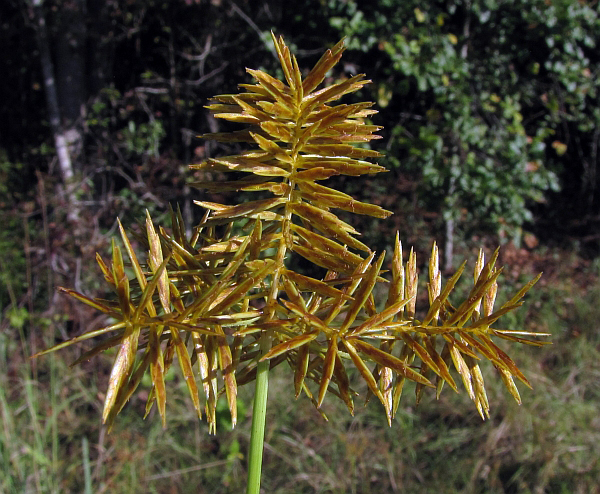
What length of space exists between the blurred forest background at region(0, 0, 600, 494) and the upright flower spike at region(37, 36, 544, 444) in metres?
2.44

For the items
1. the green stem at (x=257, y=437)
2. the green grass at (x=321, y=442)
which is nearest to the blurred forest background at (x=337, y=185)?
the green grass at (x=321, y=442)

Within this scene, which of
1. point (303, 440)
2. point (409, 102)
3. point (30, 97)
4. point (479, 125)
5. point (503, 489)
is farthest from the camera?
point (30, 97)

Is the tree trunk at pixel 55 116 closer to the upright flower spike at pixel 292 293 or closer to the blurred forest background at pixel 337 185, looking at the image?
the blurred forest background at pixel 337 185

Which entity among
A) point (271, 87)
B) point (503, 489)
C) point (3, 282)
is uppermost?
point (271, 87)

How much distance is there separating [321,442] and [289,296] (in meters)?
2.76

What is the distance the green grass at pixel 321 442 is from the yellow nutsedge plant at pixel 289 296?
220 cm

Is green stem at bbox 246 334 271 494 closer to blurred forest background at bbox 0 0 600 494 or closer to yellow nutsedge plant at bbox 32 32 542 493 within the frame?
yellow nutsedge plant at bbox 32 32 542 493

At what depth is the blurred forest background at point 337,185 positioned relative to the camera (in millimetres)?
2801

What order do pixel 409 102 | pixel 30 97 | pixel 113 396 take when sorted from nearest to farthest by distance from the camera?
1. pixel 113 396
2. pixel 409 102
3. pixel 30 97

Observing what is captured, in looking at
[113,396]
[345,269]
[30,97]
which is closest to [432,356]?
[345,269]

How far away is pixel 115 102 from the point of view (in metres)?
4.23

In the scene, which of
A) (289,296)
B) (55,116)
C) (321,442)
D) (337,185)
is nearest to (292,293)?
(289,296)

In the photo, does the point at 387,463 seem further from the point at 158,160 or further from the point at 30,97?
the point at 30,97

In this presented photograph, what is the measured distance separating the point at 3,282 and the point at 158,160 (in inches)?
54.3
